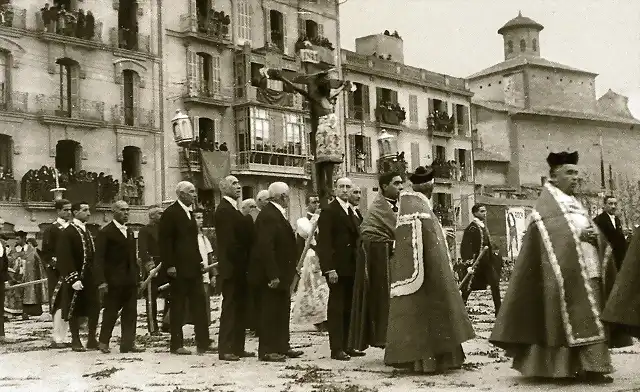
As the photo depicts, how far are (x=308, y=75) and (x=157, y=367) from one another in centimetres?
528

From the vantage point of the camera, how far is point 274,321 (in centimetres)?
945

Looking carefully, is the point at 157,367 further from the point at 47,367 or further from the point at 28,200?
the point at 28,200

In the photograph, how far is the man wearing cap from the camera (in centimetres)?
716

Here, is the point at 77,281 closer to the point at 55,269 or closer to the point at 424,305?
the point at 55,269

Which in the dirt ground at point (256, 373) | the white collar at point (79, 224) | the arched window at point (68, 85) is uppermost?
the arched window at point (68, 85)

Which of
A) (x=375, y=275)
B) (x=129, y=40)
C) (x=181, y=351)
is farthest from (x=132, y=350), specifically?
Answer: (x=129, y=40)

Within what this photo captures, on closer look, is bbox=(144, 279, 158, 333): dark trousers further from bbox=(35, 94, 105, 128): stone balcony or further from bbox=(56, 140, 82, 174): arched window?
bbox=(56, 140, 82, 174): arched window

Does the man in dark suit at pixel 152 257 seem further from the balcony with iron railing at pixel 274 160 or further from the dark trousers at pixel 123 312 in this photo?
A: the balcony with iron railing at pixel 274 160

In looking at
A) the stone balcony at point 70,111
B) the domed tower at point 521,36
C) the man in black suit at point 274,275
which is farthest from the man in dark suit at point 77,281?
the domed tower at point 521,36

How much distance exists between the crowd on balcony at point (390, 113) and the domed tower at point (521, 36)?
18596mm

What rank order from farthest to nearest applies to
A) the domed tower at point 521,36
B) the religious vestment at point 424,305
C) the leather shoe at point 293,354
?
the domed tower at point 521,36 < the leather shoe at point 293,354 < the religious vestment at point 424,305

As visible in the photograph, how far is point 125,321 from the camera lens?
35.1 feet

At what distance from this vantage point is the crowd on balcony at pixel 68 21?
28.8 metres

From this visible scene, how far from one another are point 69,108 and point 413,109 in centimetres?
1925
